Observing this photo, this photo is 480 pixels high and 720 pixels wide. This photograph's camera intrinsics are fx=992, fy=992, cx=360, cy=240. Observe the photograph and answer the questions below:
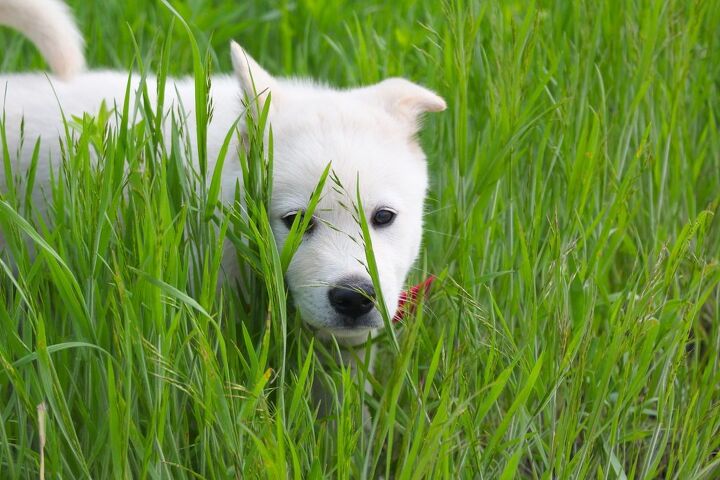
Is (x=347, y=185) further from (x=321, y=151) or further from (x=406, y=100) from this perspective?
(x=406, y=100)

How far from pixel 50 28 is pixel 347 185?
1497mm

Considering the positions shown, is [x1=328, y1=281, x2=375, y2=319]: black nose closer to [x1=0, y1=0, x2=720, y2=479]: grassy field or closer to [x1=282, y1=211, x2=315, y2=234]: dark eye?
[x1=0, y1=0, x2=720, y2=479]: grassy field

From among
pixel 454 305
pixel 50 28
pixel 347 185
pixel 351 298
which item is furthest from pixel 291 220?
pixel 50 28

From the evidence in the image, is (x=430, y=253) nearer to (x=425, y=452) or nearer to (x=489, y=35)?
(x=489, y=35)

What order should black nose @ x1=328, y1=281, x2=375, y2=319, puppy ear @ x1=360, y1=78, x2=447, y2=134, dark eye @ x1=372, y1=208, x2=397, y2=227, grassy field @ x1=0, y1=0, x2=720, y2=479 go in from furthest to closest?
1. puppy ear @ x1=360, y1=78, x2=447, y2=134
2. dark eye @ x1=372, y1=208, x2=397, y2=227
3. black nose @ x1=328, y1=281, x2=375, y2=319
4. grassy field @ x1=0, y1=0, x2=720, y2=479

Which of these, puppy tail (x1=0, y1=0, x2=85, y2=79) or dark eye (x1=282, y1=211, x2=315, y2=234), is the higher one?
puppy tail (x1=0, y1=0, x2=85, y2=79)

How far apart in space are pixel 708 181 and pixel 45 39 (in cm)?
267

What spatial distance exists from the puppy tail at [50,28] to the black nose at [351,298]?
1.64m

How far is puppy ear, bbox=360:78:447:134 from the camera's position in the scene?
3.19 meters

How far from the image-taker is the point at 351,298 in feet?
8.71

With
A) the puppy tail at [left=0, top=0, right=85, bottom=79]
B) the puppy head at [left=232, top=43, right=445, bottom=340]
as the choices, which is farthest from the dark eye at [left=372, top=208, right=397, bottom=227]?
the puppy tail at [left=0, top=0, right=85, bottom=79]

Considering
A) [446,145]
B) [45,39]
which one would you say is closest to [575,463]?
[446,145]

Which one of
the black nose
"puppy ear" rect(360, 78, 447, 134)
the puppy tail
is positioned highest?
the puppy tail

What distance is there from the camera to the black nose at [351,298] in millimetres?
2637
